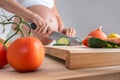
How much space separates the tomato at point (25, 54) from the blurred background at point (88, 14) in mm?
1500

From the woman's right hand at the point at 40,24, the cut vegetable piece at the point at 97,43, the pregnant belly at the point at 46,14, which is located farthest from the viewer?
the pregnant belly at the point at 46,14

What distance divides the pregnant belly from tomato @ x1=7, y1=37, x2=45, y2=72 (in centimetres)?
72

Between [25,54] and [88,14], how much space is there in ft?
5.20

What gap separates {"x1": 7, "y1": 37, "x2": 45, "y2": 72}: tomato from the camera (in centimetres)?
32

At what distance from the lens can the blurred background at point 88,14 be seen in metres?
1.77

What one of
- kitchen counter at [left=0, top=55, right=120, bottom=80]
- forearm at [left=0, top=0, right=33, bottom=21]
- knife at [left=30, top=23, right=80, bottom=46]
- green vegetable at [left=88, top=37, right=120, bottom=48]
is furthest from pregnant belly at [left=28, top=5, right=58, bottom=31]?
kitchen counter at [left=0, top=55, right=120, bottom=80]

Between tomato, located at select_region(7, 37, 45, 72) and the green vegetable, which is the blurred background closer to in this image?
the green vegetable

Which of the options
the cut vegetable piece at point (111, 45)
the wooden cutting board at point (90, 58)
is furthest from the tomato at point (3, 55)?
the cut vegetable piece at point (111, 45)

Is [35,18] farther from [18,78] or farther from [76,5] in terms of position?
[76,5]

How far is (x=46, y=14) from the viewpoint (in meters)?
1.05

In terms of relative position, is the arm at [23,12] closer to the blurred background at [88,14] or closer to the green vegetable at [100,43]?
the green vegetable at [100,43]

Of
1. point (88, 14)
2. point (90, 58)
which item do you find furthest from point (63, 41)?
point (88, 14)

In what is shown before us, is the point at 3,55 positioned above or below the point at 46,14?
below

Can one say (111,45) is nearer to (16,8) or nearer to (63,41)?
(63,41)
